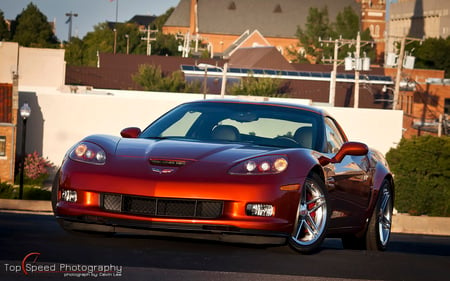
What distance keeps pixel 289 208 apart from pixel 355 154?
1.34 m

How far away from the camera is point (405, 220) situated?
941 inches

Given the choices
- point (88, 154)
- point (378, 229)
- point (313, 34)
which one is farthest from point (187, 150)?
point (313, 34)

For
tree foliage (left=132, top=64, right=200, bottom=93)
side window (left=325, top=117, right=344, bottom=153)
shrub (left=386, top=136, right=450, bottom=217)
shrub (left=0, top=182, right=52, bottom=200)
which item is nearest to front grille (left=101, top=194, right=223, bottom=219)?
side window (left=325, top=117, right=344, bottom=153)

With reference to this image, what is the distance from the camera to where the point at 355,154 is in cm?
907

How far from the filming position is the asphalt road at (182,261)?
6.68 metres

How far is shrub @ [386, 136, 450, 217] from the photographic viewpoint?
158ft

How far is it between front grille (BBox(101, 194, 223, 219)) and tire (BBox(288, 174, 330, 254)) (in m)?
0.69

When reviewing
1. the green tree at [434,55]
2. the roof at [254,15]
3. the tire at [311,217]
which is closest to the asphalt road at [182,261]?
the tire at [311,217]

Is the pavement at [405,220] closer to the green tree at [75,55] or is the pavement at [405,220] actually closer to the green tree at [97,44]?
the green tree at [97,44]

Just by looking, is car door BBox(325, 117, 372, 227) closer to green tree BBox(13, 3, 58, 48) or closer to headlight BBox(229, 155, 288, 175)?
headlight BBox(229, 155, 288, 175)

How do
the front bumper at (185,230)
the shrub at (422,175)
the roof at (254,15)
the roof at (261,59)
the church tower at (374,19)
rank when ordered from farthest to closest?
the church tower at (374,19), the roof at (254,15), the roof at (261,59), the shrub at (422,175), the front bumper at (185,230)

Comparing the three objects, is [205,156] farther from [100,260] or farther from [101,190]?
[100,260]

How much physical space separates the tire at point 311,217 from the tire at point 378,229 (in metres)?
1.56

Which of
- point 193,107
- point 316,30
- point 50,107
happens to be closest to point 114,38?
point 316,30
